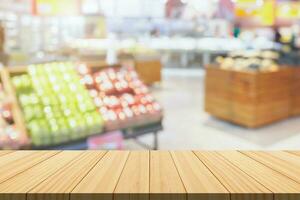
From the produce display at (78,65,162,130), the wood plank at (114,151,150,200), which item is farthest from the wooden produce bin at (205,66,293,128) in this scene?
the wood plank at (114,151,150,200)

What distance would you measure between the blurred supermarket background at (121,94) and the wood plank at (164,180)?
2.16 meters

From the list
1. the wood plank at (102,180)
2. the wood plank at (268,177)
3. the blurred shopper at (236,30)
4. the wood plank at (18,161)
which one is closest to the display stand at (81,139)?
the wood plank at (18,161)

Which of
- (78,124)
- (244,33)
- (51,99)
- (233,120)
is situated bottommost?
(233,120)

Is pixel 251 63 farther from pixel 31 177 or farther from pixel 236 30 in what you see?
pixel 236 30

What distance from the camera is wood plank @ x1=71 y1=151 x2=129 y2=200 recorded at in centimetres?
113

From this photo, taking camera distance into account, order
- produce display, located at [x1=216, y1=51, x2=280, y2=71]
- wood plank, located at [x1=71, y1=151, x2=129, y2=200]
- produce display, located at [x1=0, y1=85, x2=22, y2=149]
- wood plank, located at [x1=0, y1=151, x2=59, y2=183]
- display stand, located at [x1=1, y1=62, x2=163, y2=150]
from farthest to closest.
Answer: produce display, located at [x1=216, y1=51, x2=280, y2=71], display stand, located at [x1=1, y1=62, x2=163, y2=150], produce display, located at [x1=0, y1=85, x2=22, y2=149], wood plank, located at [x1=0, y1=151, x2=59, y2=183], wood plank, located at [x1=71, y1=151, x2=129, y2=200]

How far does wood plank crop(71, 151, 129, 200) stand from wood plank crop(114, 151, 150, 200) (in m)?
0.02

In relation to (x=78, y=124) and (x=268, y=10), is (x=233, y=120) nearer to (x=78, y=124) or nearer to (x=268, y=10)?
(x=78, y=124)

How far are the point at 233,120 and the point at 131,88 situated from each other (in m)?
2.32

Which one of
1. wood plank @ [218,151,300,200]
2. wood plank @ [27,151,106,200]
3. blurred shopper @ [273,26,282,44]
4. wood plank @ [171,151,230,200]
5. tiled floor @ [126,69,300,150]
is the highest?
blurred shopper @ [273,26,282,44]

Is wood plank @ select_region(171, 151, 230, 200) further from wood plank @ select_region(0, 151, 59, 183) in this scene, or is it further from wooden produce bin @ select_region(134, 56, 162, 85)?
wooden produce bin @ select_region(134, 56, 162, 85)

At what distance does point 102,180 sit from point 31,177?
10.1 inches

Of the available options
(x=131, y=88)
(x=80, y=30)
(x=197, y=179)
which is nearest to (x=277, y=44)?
(x=80, y=30)

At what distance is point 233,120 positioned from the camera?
20.2ft
